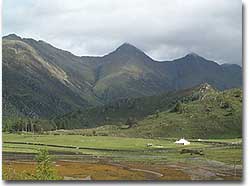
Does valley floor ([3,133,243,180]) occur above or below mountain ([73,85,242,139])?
below

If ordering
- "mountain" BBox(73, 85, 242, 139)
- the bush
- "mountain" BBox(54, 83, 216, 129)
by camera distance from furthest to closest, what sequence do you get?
"mountain" BBox(54, 83, 216, 129) → "mountain" BBox(73, 85, 242, 139) → the bush

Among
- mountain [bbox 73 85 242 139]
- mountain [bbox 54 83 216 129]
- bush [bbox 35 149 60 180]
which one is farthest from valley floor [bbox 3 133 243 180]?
mountain [bbox 54 83 216 129]

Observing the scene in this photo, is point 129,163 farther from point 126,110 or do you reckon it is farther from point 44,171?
point 126,110

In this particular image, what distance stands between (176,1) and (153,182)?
4.57 meters

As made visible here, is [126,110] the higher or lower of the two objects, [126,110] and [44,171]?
the higher

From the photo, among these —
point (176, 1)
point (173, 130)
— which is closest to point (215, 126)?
point (173, 130)

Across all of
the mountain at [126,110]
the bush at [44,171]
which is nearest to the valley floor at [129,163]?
the bush at [44,171]

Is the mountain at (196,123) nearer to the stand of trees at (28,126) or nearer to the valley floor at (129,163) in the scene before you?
the stand of trees at (28,126)

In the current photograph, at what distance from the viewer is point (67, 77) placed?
19425 centimetres

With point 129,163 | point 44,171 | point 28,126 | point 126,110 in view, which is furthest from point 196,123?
point 44,171

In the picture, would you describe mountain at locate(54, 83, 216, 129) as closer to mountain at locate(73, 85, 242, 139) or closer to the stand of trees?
mountain at locate(73, 85, 242, 139)

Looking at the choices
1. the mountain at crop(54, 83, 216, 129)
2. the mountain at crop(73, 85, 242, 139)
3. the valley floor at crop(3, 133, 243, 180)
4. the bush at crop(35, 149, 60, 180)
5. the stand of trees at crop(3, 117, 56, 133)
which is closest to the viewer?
the bush at crop(35, 149, 60, 180)

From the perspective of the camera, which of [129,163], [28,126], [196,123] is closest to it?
[129,163]

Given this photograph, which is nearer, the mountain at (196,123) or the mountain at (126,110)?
the mountain at (196,123)
